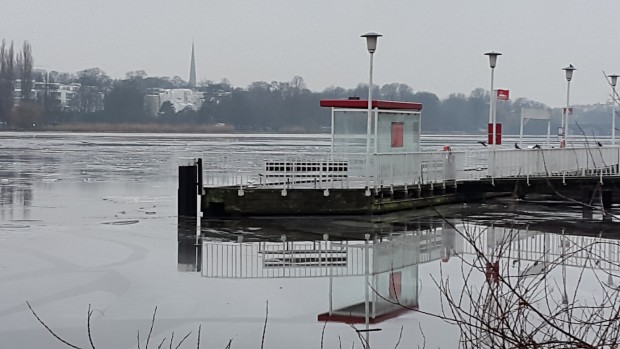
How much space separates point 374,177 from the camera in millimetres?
22359

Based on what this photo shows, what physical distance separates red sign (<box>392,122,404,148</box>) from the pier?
0.08ft

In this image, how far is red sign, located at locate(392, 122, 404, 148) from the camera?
2488 cm

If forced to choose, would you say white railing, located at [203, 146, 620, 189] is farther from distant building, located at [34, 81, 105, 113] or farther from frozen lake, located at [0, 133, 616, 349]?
distant building, located at [34, 81, 105, 113]

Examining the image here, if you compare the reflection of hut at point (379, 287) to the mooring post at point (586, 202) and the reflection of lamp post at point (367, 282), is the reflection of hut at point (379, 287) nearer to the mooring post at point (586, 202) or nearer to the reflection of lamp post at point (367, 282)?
the reflection of lamp post at point (367, 282)

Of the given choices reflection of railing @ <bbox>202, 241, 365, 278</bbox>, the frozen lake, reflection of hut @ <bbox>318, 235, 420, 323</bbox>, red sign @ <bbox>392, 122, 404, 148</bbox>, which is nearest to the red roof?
red sign @ <bbox>392, 122, 404, 148</bbox>

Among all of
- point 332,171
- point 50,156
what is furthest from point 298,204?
point 50,156

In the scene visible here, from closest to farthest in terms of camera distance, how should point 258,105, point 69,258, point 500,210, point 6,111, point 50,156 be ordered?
1. point 69,258
2. point 500,210
3. point 50,156
4. point 6,111
5. point 258,105

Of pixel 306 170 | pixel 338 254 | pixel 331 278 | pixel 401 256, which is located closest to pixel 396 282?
pixel 331 278

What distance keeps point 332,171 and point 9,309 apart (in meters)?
12.5

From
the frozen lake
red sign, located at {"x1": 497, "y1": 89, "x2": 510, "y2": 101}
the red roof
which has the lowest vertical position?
the frozen lake

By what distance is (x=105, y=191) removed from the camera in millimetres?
30141

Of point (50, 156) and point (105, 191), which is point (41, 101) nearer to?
point (50, 156)

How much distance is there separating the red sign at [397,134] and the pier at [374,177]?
26 mm

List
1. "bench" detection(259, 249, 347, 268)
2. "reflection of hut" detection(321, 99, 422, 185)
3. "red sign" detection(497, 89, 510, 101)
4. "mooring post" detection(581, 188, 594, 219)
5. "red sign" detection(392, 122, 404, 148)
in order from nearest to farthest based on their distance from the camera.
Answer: "bench" detection(259, 249, 347, 268), "mooring post" detection(581, 188, 594, 219), "reflection of hut" detection(321, 99, 422, 185), "red sign" detection(392, 122, 404, 148), "red sign" detection(497, 89, 510, 101)
